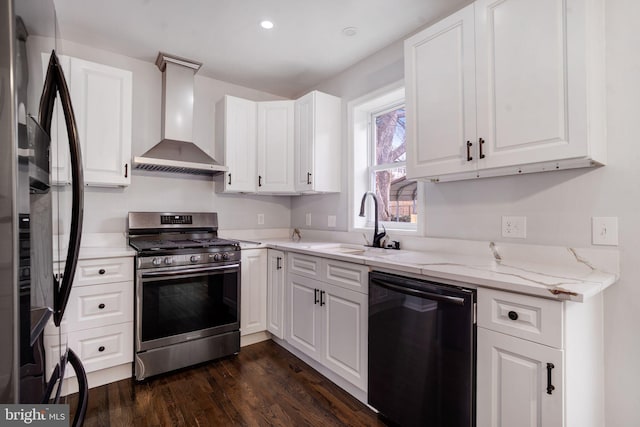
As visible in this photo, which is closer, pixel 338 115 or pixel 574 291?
pixel 574 291

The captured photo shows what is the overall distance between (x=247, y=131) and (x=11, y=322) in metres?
2.86

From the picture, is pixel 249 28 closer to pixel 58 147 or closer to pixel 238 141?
pixel 238 141

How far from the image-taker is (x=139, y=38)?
251 cm

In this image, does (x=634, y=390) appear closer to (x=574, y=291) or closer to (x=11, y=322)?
(x=574, y=291)

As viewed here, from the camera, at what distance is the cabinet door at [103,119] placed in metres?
2.31

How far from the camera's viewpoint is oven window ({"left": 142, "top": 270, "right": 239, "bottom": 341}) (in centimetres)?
226

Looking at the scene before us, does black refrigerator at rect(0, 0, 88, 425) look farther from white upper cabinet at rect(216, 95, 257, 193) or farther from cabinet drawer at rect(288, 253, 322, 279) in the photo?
white upper cabinet at rect(216, 95, 257, 193)

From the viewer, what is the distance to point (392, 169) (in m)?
2.74

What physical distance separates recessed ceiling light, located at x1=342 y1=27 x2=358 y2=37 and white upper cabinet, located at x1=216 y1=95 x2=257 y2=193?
1.20 meters

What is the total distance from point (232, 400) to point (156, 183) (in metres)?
1.98

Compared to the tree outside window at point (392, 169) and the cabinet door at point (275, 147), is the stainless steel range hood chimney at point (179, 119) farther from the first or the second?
the tree outside window at point (392, 169)

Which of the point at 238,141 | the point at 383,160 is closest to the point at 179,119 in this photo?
the point at 238,141

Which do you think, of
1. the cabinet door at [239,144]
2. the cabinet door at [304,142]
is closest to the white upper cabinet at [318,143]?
the cabinet door at [304,142]

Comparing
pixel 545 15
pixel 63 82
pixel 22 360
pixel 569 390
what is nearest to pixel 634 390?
pixel 569 390
